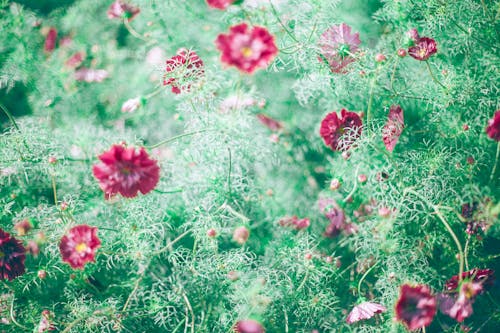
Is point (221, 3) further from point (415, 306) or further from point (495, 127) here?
point (415, 306)

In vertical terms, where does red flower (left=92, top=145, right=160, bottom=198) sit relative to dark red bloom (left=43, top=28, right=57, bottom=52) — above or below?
below

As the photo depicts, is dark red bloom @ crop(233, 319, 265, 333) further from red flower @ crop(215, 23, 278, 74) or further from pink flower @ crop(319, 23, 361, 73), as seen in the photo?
pink flower @ crop(319, 23, 361, 73)

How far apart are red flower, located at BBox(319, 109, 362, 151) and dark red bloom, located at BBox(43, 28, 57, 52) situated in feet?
4.78

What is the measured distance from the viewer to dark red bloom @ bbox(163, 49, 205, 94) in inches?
51.8

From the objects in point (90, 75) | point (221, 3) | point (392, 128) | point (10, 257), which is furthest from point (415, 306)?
point (90, 75)

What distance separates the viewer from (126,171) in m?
1.03

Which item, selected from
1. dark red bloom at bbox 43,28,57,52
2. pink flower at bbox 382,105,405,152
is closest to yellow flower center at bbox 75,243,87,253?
pink flower at bbox 382,105,405,152

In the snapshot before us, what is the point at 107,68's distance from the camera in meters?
1.87

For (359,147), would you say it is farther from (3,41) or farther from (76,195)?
(3,41)

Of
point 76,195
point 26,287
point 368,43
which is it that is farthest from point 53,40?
point 368,43

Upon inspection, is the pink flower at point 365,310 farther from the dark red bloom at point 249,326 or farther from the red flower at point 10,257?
the red flower at point 10,257

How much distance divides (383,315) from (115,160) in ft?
3.51

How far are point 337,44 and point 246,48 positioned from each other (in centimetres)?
56

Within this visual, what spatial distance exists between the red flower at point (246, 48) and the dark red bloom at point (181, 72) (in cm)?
33
